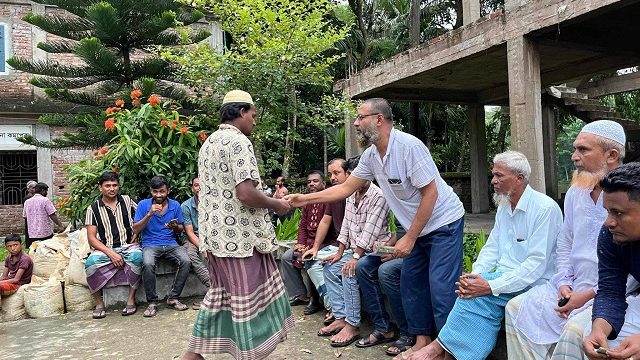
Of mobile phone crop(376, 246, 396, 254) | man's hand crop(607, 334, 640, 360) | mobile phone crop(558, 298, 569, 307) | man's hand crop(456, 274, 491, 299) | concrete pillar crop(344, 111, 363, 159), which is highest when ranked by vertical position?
concrete pillar crop(344, 111, 363, 159)

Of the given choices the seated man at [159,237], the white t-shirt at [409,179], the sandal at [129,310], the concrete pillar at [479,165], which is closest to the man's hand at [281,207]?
the white t-shirt at [409,179]

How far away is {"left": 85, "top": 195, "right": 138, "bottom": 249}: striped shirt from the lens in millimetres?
4980

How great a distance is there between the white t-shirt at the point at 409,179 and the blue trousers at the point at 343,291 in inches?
33.3

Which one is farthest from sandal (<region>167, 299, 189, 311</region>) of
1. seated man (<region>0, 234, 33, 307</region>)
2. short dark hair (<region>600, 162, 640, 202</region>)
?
short dark hair (<region>600, 162, 640, 202</region>)

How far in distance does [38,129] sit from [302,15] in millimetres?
8233

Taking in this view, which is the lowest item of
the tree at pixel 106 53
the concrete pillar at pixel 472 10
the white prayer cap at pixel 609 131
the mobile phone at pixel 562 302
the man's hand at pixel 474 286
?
the mobile phone at pixel 562 302

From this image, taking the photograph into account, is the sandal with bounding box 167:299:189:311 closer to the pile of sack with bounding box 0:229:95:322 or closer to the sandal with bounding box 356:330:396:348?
the pile of sack with bounding box 0:229:95:322

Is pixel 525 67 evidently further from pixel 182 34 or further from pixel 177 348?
pixel 182 34

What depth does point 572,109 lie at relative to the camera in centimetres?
Answer: 978

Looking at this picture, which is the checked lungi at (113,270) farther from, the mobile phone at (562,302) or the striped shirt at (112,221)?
the mobile phone at (562,302)

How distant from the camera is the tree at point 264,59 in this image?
7.64 meters

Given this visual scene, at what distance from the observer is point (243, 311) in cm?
286

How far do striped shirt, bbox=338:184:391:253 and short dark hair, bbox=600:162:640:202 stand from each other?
201cm

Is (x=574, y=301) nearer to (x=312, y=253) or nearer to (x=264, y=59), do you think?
(x=312, y=253)
